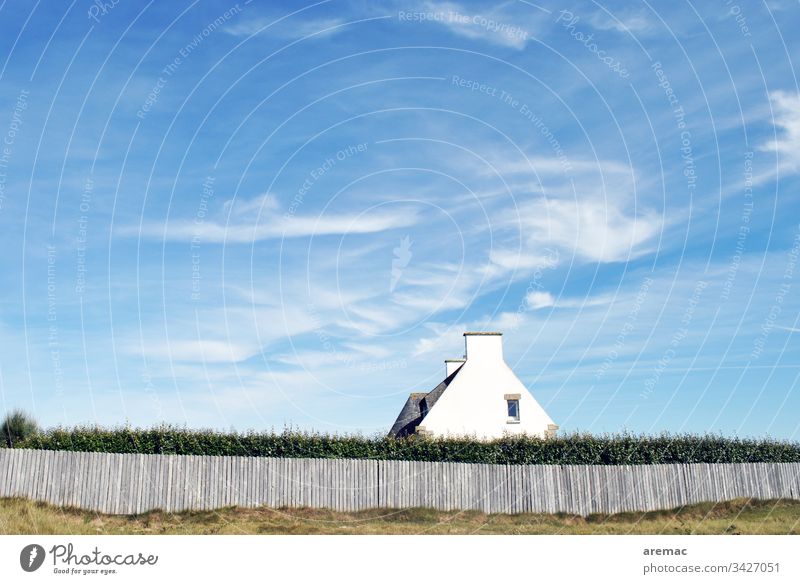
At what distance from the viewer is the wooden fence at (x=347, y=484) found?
31531 millimetres

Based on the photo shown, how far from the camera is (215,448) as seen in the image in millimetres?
33219

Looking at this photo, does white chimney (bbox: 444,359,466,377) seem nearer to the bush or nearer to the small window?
the small window

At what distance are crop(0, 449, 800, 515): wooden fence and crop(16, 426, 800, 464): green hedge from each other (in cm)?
Answer: 75

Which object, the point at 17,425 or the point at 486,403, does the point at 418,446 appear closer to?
the point at 486,403

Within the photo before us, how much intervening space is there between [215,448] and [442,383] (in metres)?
20.4

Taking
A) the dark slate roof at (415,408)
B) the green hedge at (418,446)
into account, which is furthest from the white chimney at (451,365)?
the green hedge at (418,446)

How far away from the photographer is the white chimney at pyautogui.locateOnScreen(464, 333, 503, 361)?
43750mm

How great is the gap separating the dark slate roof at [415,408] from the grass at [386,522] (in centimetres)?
1480

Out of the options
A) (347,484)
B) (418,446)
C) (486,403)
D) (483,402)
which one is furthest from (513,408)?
(347,484)

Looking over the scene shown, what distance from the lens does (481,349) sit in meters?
43.9

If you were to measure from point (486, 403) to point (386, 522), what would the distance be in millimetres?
13172

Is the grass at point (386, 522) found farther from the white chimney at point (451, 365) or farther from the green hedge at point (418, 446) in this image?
the white chimney at point (451, 365)

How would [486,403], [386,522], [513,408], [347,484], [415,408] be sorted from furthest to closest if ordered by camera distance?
1. [415,408]
2. [513,408]
3. [486,403]
4. [347,484]
5. [386,522]

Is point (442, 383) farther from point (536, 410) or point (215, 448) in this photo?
point (215, 448)
